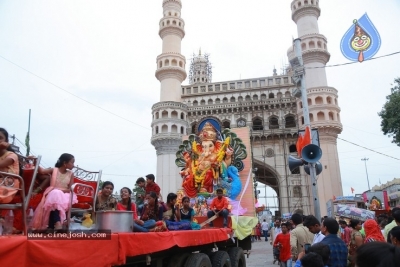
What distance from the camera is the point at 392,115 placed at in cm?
2262

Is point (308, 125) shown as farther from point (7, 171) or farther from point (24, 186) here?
point (7, 171)

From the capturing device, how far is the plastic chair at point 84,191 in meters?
4.46

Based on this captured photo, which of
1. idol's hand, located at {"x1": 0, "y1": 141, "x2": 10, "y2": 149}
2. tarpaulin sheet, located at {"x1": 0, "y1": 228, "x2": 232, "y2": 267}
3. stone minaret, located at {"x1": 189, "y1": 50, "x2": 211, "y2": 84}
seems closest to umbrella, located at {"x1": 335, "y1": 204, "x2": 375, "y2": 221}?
tarpaulin sheet, located at {"x1": 0, "y1": 228, "x2": 232, "y2": 267}

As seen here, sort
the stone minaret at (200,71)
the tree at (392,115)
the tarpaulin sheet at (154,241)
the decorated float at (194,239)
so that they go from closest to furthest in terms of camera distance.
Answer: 1. the decorated float at (194,239)
2. the tarpaulin sheet at (154,241)
3. the tree at (392,115)
4. the stone minaret at (200,71)

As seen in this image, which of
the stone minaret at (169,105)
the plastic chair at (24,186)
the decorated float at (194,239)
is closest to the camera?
the decorated float at (194,239)

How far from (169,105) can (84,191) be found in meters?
31.0

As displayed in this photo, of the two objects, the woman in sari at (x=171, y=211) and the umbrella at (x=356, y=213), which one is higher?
the woman in sari at (x=171, y=211)

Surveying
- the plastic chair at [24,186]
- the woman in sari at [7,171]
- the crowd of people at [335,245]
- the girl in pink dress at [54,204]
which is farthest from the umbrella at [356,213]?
the woman in sari at [7,171]

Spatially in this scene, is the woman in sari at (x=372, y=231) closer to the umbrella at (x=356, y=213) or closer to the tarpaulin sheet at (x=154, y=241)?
the tarpaulin sheet at (x=154, y=241)

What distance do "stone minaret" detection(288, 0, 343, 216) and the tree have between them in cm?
774

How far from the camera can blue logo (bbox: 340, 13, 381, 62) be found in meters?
12.0

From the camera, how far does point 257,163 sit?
118ft

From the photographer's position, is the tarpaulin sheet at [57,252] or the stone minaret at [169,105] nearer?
the tarpaulin sheet at [57,252]

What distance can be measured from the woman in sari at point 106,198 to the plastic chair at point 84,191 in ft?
1.59
